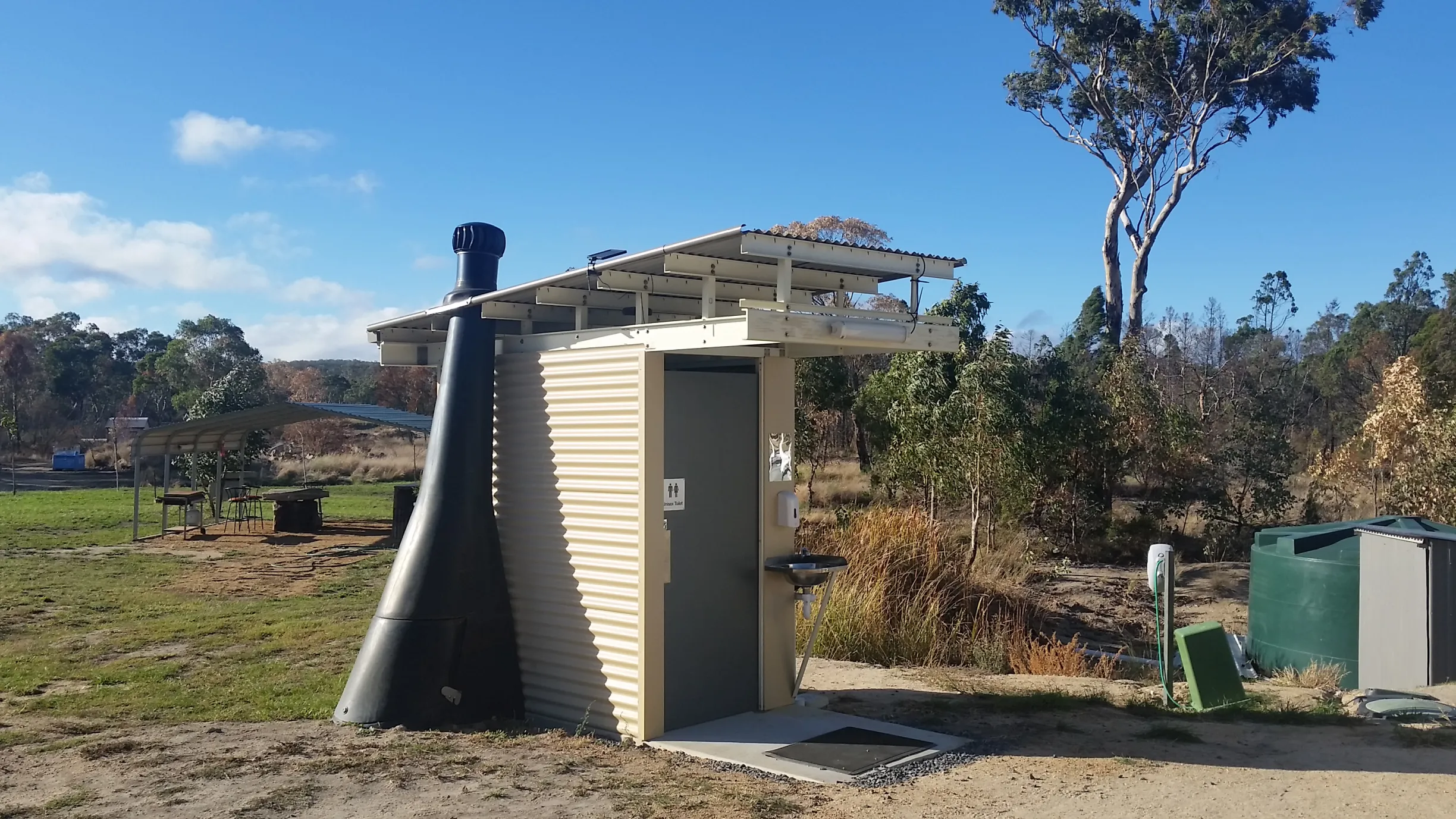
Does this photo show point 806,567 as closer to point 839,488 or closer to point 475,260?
point 475,260

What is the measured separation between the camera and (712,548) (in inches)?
248

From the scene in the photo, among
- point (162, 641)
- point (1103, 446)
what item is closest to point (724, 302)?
point (162, 641)

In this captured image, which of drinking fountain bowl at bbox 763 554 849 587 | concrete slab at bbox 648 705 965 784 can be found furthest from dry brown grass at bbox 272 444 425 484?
concrete slab at bbox 648 705 965 784

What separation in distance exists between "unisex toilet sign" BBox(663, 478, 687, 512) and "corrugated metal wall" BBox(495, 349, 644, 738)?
0.25m

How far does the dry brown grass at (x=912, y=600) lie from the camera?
8.98m

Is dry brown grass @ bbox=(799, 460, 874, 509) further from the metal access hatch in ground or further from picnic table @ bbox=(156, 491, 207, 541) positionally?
the metal access hatch in ground

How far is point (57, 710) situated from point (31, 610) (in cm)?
482

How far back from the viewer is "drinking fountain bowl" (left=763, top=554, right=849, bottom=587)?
637cm

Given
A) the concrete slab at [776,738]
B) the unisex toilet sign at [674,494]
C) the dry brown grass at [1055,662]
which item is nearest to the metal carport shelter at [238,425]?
the dry brown grass at [1055,662]

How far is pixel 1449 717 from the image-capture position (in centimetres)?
644

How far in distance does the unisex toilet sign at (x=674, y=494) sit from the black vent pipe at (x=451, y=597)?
1.14 metres

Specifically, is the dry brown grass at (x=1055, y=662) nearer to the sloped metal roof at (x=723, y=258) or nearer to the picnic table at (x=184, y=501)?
the sloped metal roof at (x=723, y=258)

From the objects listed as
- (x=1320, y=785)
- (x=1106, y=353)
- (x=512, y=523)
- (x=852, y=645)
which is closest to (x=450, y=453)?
(x=512, y=523)

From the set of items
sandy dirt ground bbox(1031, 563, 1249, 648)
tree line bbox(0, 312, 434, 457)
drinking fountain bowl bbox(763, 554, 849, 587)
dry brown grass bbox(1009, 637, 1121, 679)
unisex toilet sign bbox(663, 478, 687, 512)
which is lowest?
sandy dirt ground bbox(1031, 563, 1249, 648)
